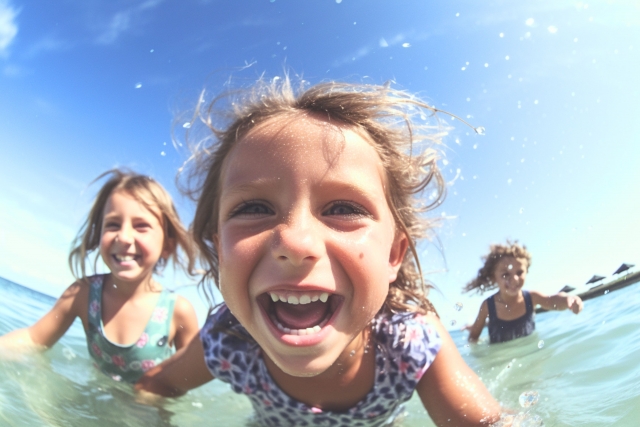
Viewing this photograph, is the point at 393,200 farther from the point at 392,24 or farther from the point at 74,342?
the point at 74,342

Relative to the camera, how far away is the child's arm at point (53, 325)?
335cm

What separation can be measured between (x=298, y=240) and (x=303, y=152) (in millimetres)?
388

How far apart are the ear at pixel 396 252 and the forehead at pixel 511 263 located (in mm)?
1695

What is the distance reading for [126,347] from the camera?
3.54m

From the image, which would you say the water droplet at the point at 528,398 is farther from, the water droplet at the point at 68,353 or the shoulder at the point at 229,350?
the water droplet at the point at 68,353

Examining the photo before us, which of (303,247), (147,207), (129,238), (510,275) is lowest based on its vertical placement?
(510,275)

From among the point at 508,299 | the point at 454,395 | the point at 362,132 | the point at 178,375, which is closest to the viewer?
the point at 362,132

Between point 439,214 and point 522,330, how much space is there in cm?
209

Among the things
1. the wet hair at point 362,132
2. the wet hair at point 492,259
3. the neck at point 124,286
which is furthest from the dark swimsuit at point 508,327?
the neck at point 124,286

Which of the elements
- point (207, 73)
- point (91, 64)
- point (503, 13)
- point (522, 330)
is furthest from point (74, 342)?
point (503, 13)

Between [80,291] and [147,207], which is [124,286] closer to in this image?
[80,291]

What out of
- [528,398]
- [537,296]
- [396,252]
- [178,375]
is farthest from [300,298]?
[537,296]

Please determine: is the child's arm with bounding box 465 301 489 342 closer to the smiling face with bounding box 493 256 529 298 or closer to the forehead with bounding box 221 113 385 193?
the smiling face with bounding box 493 256 529 298

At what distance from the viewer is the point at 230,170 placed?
2051 millimetres
